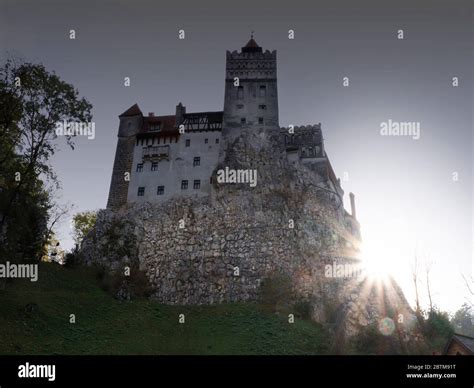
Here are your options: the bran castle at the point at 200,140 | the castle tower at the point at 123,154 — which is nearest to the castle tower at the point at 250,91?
the bran castle at the point at 200,140

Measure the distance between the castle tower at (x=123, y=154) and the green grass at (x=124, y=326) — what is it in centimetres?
894

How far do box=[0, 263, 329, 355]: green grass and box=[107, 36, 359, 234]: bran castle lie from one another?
1074cm

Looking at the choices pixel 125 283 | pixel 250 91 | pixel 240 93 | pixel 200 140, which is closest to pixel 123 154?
pixel 200 140

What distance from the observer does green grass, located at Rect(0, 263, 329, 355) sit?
22.3 m

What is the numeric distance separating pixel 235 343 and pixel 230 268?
8130 mm

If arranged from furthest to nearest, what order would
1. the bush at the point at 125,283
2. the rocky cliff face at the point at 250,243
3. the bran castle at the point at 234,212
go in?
the bran castle at the point at 234,212 < the rocky cliff face at the point at 250,243 < the bush at the point at 125,283

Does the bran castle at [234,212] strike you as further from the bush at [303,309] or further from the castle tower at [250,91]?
the bush at [303,309]

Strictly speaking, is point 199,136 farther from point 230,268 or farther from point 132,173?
point 230,268

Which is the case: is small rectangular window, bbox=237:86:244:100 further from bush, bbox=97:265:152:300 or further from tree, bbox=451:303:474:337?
tree, bbox=451:303:474:337

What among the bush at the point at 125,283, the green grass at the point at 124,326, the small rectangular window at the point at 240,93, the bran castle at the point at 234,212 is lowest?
the green grass at the point at 124,326

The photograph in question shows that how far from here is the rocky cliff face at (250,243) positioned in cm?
3195

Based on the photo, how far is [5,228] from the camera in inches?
914
